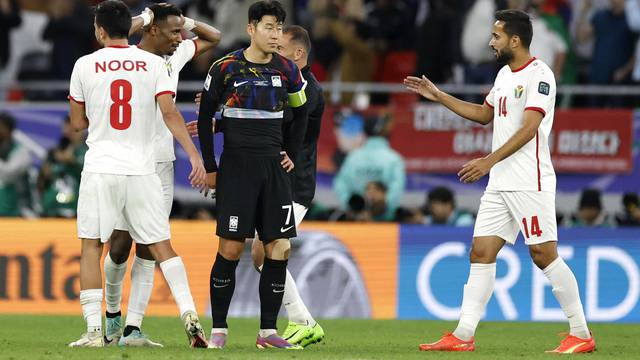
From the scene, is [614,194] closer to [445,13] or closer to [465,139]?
[465,139]

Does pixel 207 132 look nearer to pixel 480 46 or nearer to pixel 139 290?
pixel 139 290

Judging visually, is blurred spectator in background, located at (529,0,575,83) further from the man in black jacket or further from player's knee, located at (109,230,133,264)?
player's knee, located at (109,230,133,264)

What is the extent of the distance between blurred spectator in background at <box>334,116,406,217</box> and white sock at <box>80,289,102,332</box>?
7590 mm

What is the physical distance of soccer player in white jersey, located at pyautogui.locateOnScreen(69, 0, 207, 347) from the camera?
10406 millimetres

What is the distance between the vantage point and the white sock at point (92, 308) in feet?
34.1

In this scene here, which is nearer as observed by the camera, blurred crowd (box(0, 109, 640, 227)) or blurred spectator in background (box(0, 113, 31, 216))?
blurred crowd (box(0, 109, 640, 227))

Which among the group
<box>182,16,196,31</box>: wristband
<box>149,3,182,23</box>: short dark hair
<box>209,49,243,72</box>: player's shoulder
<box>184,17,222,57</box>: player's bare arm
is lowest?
<box>209,49,243,72</box>: player's shoulder

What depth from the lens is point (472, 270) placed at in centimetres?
1103

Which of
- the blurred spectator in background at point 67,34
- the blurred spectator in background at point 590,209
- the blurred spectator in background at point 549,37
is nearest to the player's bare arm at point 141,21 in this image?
the blurred spectator in background at point 590,209

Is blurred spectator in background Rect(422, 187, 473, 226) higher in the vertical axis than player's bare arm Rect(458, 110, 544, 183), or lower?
lower

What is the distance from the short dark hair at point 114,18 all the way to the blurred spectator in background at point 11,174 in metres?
7.78

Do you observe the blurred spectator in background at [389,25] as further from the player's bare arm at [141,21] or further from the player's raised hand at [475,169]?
the player's raised hand at [475,169]

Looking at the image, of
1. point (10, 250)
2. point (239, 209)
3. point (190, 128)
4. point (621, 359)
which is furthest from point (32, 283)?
point (621, 359)

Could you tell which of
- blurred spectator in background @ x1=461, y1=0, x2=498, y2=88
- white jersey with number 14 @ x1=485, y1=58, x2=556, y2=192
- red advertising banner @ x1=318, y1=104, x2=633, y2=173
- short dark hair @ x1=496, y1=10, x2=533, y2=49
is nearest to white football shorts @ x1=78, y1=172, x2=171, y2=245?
white jersey with number 14 @ x1=485, y1=58, x2=556, y2=192
